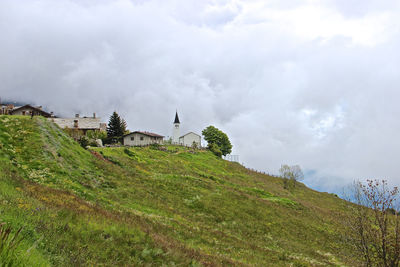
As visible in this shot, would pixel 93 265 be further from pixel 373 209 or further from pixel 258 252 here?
pixel 373 209

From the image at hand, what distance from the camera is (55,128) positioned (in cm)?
2909

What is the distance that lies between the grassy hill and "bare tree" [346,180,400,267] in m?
1.71

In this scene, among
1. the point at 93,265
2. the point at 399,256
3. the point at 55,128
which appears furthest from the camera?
the point at 55,128

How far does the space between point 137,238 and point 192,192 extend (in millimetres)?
20379

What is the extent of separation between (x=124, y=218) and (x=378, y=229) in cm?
1360

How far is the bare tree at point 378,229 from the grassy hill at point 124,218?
171cm

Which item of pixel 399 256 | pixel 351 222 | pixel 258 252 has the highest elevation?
pixel 351 222

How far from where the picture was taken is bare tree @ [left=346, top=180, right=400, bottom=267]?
524 inches

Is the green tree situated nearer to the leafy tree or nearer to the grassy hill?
the leafy tree

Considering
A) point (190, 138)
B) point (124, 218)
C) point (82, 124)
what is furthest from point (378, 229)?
point (190, 138)

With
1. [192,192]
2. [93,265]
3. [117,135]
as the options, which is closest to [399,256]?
[93,265]

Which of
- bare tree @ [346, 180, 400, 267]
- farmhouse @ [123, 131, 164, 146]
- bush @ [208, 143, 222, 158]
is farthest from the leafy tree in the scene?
bare tree @ [346, 180, 400, 267]

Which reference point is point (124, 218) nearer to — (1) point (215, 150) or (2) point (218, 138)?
(1) point (215, 150)

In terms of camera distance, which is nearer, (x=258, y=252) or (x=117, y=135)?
(x=258, y=252)
